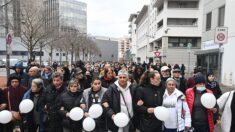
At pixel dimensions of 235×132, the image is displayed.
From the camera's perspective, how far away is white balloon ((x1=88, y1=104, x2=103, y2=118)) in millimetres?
5429

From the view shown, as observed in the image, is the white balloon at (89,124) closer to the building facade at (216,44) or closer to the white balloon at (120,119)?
the white balloon at (120,119)

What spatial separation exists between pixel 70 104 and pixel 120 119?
1.11 m

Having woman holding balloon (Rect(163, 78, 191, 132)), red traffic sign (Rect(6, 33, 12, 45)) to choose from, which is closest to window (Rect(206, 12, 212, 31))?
red traffic sign (Rect(6, 33, 12, 45))

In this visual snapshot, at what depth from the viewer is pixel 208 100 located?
17.4 feet

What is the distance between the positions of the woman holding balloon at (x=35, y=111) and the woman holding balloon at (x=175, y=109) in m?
2.55

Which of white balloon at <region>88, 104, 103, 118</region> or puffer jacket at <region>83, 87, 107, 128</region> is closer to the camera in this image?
white balloon at <region>88, 104, 103, 118</region>

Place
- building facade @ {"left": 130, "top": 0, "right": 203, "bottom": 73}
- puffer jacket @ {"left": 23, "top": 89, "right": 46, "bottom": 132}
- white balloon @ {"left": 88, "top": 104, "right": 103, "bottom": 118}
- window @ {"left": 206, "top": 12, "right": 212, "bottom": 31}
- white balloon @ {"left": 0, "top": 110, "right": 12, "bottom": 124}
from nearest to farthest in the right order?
white balloon @ {"left": 88, "top": 104, "right": 103, "bottom": 118}
white balloon @ {"left": 0, "top": 110, "right": 12, "bottom": 124}
puffer jacket @ {"left": 23, "top": 89, "right": 46, "bottom": 132}
window @ {"left": 206, "top": 12, "right": 212, "bottom": 31}
building facade @ {"left": 130, "top": 0, "right": 203, "bottom": 73}

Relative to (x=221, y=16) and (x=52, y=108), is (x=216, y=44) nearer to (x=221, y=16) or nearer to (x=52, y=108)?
(x=221, y=16)

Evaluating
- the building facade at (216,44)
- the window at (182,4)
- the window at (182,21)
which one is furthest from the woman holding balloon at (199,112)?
the window at (182,4)

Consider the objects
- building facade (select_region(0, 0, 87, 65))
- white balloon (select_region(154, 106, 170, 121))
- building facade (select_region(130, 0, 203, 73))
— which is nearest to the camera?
white balloon (select_region(154, 106, 170, 121))

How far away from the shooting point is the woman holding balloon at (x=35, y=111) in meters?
6.31

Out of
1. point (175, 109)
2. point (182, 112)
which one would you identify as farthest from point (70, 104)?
point (182, 112)

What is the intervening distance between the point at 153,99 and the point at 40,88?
8.11ft

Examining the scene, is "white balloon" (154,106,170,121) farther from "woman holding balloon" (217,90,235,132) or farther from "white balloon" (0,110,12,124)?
"white balloon" (0,110,12,124)
